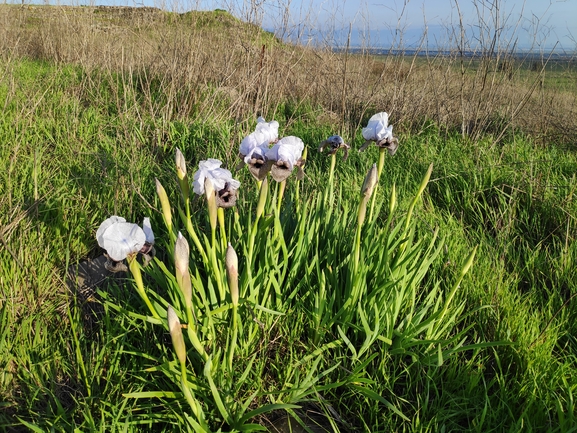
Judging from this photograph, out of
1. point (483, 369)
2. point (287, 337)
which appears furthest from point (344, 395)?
point (483, 369)

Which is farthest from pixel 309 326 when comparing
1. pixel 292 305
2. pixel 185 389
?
pixel 185 389

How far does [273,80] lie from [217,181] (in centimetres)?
319

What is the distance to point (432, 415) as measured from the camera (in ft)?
4.95

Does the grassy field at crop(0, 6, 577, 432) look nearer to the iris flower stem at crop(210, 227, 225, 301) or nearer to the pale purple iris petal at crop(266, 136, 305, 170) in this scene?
the iris flower stem at crop(210, 227, 225, 301)

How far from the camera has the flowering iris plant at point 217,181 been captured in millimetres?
1369

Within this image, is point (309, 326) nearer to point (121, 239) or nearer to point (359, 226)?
point (359, 226)

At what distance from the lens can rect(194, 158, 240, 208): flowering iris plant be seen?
4.49ft

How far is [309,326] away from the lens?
173 centimetres

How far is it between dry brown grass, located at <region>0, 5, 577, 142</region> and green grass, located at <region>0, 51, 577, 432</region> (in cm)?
140

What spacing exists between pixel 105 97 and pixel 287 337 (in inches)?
142

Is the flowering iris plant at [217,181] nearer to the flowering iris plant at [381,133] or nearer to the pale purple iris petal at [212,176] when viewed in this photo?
the pale purple iris petal at [212,176]

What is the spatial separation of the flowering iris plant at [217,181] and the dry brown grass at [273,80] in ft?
7.98

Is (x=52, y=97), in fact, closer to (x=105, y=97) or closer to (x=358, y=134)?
(x=105, y=97)

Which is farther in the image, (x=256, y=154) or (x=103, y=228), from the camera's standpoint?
(x=256, y=154)
